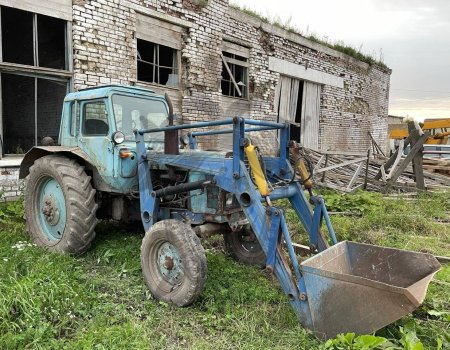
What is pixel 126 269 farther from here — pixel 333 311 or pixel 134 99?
pixel 333 311

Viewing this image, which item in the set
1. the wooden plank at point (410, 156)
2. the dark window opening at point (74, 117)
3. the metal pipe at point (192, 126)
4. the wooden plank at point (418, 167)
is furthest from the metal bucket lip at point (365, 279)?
the wooden plank at point (418, 167)

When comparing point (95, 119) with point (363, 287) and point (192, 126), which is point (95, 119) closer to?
point (192, 126)

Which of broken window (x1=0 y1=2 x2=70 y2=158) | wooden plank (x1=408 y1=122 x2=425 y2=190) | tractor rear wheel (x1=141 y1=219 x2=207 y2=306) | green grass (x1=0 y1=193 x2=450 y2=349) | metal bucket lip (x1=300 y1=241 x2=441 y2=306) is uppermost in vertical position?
broken window (x1=0 y1=2 x2=70 y2=158)

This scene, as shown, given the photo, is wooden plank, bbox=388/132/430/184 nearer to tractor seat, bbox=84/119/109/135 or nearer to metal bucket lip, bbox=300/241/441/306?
metal bucket lip, bbox=300/241/441/306

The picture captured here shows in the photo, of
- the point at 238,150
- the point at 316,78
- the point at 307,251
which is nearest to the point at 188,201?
the point at 238,150

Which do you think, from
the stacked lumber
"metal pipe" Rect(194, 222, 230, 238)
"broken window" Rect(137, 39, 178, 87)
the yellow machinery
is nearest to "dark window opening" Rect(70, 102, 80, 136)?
"metal pipe" Rect(194, 222, 230, 238)

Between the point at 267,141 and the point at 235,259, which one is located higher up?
the point at 267,141

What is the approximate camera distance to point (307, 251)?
4.24 metres

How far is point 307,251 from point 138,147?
212 centimetres

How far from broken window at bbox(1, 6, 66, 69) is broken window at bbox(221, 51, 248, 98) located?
439 centimetres

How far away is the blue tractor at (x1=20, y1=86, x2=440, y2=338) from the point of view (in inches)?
109

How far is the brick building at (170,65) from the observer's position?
6.79m

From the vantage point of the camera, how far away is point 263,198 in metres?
3.21

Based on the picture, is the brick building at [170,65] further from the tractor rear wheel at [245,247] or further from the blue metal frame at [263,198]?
the tractor rear wheel at [245,247]
